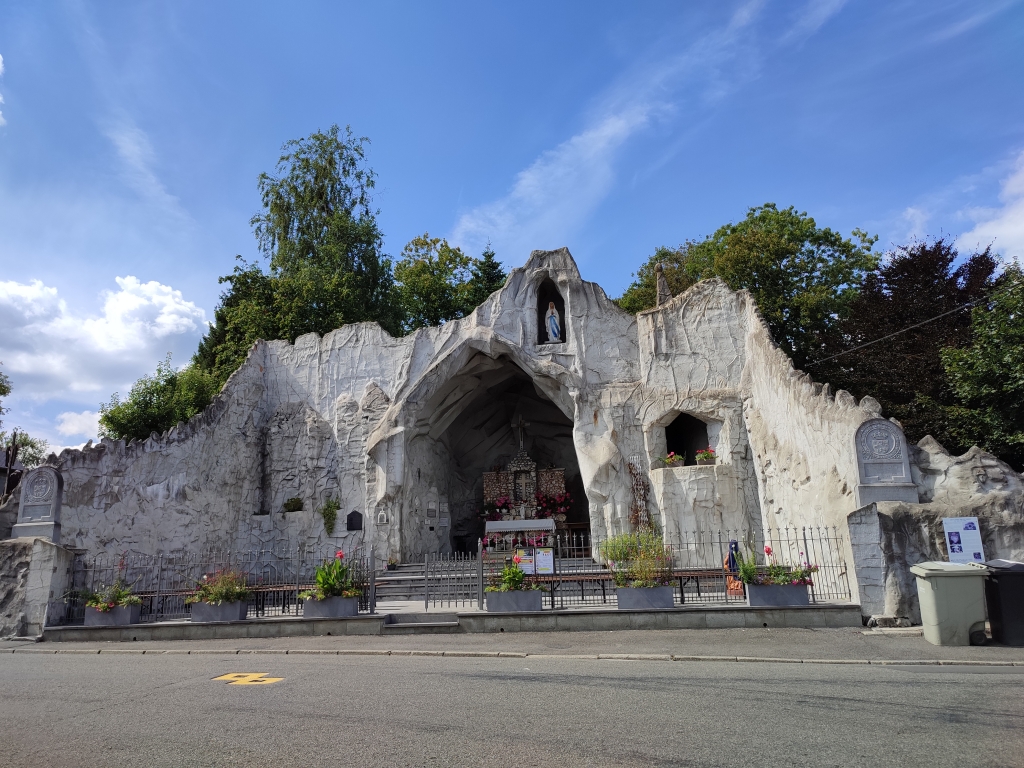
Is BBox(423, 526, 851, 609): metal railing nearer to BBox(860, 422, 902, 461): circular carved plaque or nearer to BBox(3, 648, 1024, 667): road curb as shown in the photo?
BBox(860, 422, 902, 461): circular carved plaque

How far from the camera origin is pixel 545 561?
1249cm

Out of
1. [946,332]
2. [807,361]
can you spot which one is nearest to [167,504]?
[807,361]

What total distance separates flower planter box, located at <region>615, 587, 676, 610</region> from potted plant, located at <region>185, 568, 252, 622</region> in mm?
6842

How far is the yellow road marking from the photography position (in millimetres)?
7961

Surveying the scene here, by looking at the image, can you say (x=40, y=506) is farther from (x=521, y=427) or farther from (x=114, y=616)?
(x=521, y=427)

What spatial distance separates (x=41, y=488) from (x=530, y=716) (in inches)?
533

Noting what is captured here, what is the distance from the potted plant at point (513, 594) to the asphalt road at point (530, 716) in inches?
115

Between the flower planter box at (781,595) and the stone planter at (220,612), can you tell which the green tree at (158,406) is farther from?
the flower planter box at (781,595)

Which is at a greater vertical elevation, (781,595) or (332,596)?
(332,596)

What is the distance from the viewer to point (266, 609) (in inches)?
563

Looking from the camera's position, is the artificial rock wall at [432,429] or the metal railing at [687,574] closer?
the metal railing at [687,574]

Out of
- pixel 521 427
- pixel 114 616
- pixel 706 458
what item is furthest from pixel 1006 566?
pixel 521 427

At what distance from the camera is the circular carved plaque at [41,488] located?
14852 millimetres

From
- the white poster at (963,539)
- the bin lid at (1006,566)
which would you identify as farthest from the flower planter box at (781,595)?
the bin lid at (1006,566)
